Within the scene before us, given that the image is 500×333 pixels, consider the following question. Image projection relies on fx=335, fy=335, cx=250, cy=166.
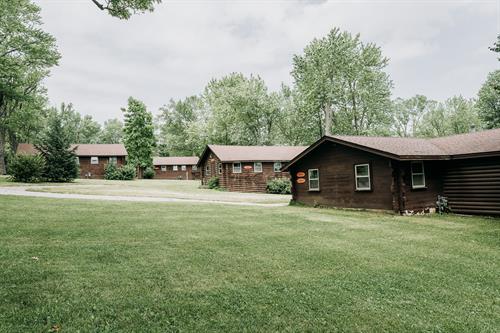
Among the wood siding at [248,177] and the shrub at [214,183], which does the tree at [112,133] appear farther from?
the wood siding at [248,177]

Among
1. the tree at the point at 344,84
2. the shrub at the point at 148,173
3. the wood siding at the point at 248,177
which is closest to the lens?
the wood siding at the point at 248,177

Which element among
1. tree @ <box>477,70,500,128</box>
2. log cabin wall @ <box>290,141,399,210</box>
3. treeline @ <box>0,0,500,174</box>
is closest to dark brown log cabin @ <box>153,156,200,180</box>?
treeline @ <box>0,0,500,174</box>

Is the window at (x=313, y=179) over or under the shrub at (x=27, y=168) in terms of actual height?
under

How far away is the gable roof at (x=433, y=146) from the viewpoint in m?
15.2

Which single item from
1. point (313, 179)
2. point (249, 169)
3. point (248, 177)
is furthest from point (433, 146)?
point (248, 177)

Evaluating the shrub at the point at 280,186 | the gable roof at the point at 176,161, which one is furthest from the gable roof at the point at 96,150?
the shrub at the point at 280,186

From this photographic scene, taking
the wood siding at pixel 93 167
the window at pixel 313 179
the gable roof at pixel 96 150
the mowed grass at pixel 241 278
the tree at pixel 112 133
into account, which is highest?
the tree at pixel 112 133

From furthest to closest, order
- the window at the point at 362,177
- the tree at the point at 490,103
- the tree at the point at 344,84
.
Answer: the tree at the point at 344,84 → the tree at the point at 490,103 → the window at the point at 362,177

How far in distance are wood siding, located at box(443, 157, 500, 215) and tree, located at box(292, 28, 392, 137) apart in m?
30.7

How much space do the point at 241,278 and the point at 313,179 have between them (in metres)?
14.8

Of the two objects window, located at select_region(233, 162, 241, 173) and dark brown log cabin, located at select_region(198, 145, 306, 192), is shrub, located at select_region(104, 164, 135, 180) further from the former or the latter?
window, located at select_region(233, 162, 241, 173)

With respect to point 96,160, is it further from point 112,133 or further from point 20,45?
point 112,133

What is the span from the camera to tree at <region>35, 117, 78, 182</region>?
105 feet

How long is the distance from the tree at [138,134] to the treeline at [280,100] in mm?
167
